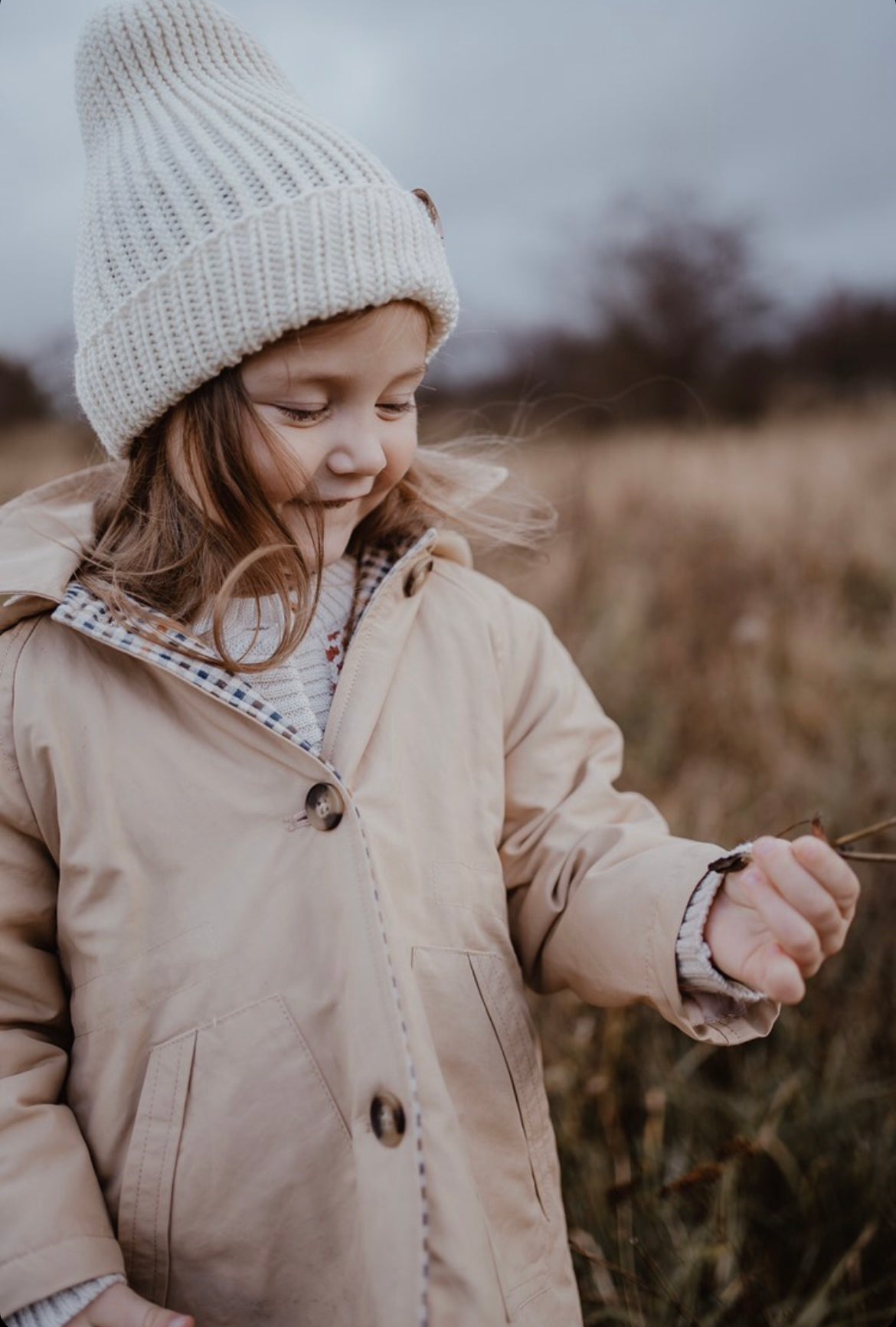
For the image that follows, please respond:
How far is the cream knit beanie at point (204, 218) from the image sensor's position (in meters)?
1.32

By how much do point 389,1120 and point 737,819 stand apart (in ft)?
6.78

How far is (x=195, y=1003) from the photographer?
4.30ft

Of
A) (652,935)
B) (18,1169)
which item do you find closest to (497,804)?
(652,935)

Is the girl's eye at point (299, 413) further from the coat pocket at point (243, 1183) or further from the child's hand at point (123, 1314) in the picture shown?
the child's hand at point (123, 1314)

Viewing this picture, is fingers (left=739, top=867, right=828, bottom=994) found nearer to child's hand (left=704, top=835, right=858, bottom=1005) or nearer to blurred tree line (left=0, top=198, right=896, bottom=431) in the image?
child's hand (left=704, top=835, right=858, bottom=1005)

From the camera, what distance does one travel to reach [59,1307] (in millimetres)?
Result: 1228

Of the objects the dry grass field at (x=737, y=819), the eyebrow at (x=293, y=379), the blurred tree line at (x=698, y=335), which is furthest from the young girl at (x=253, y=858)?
the blurred tree line at (x=698, y=335)

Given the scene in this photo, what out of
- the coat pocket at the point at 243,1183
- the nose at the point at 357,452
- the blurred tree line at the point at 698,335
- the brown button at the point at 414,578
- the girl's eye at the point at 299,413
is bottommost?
the coat pocket at the point at 243,1183

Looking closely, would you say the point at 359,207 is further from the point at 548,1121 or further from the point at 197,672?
the point at 548,1121

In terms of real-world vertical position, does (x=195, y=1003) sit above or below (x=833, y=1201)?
above

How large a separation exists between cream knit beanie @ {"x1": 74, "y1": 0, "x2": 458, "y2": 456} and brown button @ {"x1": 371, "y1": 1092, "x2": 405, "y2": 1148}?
3.16ft

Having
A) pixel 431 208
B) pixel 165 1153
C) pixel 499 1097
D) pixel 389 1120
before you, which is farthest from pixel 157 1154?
pixel 431 208

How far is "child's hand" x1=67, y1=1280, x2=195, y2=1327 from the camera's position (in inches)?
47.9

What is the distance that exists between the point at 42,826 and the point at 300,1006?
0.41m
